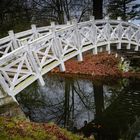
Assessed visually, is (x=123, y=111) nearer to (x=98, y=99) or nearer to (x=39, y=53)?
(x=98, y=99)

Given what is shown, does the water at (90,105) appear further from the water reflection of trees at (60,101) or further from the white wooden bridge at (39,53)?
the white wooden bridge at (39,53)

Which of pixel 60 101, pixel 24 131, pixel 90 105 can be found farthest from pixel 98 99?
pixel 24 131

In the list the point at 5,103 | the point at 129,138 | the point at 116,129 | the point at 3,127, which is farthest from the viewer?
the point at 116,129

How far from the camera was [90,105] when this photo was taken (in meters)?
15.8

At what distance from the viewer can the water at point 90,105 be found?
12531 mm

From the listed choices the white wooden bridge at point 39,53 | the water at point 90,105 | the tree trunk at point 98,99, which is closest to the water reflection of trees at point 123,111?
the water at point 90,105

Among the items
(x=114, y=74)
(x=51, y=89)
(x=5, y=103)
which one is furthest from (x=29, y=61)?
(x=114, y=74)

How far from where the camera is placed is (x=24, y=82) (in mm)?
10086

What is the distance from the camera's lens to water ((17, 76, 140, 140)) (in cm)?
1253

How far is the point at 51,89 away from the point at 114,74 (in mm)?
3858

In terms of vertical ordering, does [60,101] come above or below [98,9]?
below

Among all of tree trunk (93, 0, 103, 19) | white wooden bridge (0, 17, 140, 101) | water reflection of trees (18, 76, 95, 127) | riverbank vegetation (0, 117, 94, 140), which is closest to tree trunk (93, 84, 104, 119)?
water reflection of trees (18, 76, 95, 127)

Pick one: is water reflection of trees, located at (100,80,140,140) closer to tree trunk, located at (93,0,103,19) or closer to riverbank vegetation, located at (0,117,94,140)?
riverbank vegetation, located at (0,117,94,140)

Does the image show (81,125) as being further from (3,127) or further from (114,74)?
(114,74)
